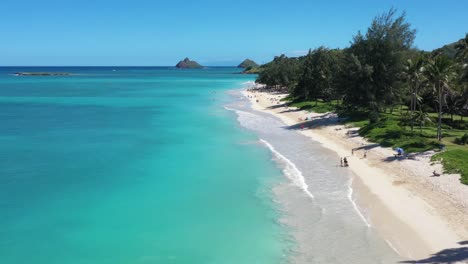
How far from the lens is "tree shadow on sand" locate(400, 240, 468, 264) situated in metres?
18.6

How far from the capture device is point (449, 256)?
1898 centimetres

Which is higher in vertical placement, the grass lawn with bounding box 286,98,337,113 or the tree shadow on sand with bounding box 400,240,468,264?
the grass lawn with bounding box 286,98,337,113

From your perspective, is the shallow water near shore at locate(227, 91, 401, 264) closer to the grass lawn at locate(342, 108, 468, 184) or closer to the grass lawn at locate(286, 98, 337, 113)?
the grass lawn at locate(342, 108, 468, 184)

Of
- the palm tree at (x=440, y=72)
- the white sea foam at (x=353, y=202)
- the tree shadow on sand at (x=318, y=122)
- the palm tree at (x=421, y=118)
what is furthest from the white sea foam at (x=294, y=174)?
the tree shadow on sand at (x=318, y=122)

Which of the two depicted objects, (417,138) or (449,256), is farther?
(417,138)

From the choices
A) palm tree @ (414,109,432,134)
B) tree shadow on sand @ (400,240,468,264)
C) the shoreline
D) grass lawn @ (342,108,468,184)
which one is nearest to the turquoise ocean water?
the shoreline

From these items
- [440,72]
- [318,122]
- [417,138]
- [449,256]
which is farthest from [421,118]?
[449,256]

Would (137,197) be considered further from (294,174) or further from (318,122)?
(318,122)

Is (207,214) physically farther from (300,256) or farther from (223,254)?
(300,256)

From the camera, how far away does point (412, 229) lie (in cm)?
2253

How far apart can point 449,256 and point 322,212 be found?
25.6 ft

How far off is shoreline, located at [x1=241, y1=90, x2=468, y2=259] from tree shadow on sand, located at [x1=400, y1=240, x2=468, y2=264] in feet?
1.18

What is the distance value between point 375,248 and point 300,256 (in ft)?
11.9

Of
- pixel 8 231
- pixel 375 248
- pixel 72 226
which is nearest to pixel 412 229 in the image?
pixel 375 248
